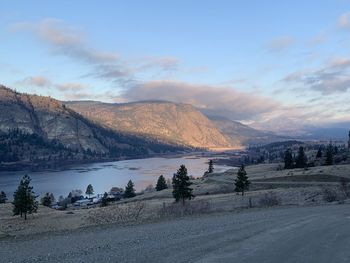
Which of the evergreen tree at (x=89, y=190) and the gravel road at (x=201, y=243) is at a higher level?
the gravel road at (x=201, y=243)

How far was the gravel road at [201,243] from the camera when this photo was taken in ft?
38.7

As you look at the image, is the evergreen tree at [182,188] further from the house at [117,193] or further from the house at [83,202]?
the house at [83,202]

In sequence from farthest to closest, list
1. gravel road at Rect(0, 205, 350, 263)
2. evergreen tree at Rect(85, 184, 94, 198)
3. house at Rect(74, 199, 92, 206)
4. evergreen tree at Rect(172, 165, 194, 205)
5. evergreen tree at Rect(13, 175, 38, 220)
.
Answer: evergreen tree at Rect(85, 184, 94, 198), house at Rect(74, 199, 92, 206), evergreen tree at Rect(172, 165, 194, 205), evergreen tree at Rect(13, 175, 38, 220), gravel road at Rect(0, 205, 350, 263)

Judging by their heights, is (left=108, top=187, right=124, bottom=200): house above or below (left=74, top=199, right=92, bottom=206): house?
above

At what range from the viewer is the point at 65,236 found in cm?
1805

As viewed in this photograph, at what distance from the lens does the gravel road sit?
38.7 ft

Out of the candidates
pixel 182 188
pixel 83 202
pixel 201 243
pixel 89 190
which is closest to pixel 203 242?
pixel 201 243

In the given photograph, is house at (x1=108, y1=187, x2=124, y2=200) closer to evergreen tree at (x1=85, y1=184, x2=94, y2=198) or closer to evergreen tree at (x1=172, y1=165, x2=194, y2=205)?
evergreen tree at (x1=85, y1=184, x2=94, y2=198)

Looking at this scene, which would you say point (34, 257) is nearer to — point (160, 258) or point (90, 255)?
point (90, 255)

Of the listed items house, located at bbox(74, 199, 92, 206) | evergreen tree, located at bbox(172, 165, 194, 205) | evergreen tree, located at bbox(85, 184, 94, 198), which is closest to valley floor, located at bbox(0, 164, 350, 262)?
evergreen tree, located at bbox(172, 165, 194, 205)

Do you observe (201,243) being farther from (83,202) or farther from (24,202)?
(83,202)

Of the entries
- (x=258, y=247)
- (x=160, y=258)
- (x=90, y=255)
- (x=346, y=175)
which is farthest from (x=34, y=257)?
(x=346, y=175)

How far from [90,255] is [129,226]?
7472mm

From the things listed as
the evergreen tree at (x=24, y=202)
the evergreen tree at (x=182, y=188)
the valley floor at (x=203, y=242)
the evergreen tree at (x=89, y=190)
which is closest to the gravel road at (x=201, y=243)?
the valley floor at (x=203, y=242)
